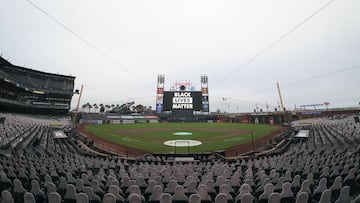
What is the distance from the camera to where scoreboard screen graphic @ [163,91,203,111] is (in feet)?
202

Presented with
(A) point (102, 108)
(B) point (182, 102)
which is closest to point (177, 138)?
(B) point (182, 102)

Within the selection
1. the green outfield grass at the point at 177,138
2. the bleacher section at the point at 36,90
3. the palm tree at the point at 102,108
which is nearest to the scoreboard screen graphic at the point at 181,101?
the green outfield grass at the point at 177,138

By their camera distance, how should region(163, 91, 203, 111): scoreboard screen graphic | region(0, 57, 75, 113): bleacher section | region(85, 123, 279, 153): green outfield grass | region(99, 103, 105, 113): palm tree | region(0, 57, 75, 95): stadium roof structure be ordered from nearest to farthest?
region(85, 123, 279, 153): green outfield grass → region(0, 57, 75, 113): bleacher section → region(0, 57, 75, 95): stadium roof structure → region(163, 91, 203, 111): scoreboard screen graphic → region(99, 103, 105, 113): palm tree

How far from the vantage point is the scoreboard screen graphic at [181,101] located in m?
61.7

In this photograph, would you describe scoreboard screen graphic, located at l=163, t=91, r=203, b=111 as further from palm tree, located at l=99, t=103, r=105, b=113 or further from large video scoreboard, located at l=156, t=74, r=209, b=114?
palm tree, located at l=99, t=103, r=105, b=113

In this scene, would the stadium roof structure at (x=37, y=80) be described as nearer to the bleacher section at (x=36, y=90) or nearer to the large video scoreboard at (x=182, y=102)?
the bleacher section at (x=36, y=90)

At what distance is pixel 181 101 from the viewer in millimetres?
62031

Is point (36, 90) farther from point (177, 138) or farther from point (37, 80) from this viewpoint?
point (177, 138)

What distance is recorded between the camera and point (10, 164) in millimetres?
8344

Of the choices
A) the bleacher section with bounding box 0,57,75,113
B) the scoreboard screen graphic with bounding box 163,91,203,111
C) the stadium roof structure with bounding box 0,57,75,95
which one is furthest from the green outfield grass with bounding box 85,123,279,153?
the stadium roof structure with bounding box 0,57,75,95

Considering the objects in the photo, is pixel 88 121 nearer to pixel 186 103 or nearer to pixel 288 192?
pixel 186 103

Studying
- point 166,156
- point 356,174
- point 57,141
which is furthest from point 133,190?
point 57,141

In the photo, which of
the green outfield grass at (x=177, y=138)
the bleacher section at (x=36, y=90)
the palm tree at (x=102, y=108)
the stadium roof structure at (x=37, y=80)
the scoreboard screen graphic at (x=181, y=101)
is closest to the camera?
the green outfield grass at (x=177, y=138)

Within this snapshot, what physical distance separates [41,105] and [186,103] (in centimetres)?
4570
